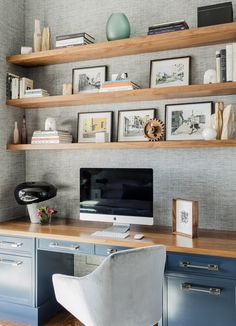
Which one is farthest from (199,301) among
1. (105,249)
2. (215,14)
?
(215,14)

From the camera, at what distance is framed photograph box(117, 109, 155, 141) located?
2689mm

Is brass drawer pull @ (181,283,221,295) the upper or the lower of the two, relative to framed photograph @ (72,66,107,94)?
lower

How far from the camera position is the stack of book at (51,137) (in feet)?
9.11

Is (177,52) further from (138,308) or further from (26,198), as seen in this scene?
(138,308)

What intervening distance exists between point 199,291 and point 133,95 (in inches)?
56.6

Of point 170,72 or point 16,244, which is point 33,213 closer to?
point 16,244

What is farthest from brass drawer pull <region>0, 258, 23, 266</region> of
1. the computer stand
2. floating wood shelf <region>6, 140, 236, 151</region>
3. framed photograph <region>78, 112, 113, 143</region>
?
framed photograph <region>78, 112, 113, 143</region>

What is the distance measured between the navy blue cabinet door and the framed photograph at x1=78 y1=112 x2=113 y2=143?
1296 millimetres

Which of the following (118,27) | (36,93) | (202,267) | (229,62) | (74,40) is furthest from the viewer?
(36,93)

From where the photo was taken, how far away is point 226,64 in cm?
225

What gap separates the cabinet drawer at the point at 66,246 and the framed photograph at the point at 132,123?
0.93 meters

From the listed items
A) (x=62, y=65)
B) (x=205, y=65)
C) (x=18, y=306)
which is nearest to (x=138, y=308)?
(x=18, y=306)

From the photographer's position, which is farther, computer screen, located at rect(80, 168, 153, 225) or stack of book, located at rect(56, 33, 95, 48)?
stack of book, located at rect(56, 33, 95, 48)

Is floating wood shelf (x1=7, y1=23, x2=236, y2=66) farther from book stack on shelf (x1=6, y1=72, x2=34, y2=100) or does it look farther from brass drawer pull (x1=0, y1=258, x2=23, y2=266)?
brass drawer pull (x1=0, y1=258, x2=23, y2=266)
